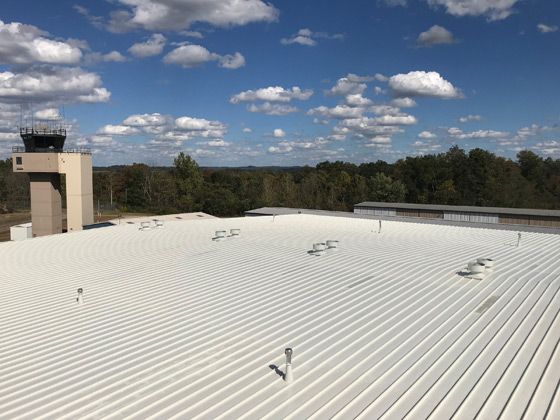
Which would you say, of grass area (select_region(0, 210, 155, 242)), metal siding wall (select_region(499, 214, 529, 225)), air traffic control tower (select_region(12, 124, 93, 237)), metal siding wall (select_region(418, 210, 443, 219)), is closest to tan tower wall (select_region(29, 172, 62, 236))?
air traffic control tower (select_region(12, 124, 93, 237))

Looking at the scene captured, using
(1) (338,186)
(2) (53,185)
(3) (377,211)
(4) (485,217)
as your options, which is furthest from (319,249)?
(1) (338,186)

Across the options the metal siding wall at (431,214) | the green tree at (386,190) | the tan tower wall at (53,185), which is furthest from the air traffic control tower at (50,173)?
the green tree at (386,190)

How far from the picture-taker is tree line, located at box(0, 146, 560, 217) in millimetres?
76000

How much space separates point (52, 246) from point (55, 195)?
19127 mm

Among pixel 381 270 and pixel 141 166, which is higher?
pixel 141 166

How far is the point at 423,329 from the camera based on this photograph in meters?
9.27

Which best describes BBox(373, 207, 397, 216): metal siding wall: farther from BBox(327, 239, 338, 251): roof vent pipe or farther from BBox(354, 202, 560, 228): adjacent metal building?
BBox(327, 239, 338, 251): roof vent pipe

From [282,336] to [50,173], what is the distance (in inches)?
1448

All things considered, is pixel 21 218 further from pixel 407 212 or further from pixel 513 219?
pixel 513 219

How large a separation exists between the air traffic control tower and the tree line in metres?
39.2

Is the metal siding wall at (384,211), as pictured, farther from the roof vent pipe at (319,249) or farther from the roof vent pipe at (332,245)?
the roof vent pipe at (319,249)

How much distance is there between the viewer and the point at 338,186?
89188 millimetres

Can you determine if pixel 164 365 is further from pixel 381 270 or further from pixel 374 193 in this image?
pixel 374 193

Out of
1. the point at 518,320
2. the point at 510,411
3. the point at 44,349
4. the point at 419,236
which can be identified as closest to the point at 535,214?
the point at 419,236
